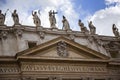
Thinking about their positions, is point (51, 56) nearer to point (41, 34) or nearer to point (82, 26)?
point (41, 34)

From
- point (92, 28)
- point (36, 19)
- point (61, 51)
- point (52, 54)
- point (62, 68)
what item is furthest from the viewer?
point (92, 28)

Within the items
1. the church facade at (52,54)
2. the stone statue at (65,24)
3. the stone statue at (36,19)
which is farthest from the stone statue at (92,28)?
the stone statue at (36,19)

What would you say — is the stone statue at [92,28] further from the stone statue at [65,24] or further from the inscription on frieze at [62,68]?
the inscription on frieze at [62,68]

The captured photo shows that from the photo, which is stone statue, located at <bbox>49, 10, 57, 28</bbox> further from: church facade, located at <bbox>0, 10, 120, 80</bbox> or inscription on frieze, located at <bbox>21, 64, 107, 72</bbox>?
inscription on frieze, located at <bbox>21, 64, 107, 72</bbox>

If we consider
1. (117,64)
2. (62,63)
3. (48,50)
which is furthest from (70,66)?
(117,64)

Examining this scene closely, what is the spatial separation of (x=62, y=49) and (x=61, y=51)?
0.30 m

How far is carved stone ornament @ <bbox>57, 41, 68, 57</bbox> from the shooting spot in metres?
26.8

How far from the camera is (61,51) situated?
26938 mm

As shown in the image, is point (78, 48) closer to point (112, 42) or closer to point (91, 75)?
point (91, 75)

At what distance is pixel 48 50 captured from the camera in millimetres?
26422

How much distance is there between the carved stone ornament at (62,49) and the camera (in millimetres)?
26828

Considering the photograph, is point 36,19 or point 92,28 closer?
point 36,19

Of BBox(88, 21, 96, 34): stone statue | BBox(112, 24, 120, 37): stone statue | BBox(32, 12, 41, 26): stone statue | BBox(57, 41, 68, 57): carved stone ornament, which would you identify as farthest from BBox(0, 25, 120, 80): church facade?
BBox(112, 24, 120, 37): stone statue

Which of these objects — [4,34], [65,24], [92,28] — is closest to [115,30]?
[92,28]
